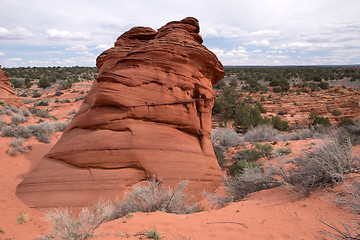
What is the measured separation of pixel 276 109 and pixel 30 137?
22207mm

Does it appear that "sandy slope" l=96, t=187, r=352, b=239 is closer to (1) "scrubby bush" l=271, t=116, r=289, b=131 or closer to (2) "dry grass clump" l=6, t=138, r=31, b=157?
(2) "dry grass clump" l=6, t=138, r=31, b=157

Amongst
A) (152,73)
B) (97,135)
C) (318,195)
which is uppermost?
(152,73)

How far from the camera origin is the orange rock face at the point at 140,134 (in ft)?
17.1

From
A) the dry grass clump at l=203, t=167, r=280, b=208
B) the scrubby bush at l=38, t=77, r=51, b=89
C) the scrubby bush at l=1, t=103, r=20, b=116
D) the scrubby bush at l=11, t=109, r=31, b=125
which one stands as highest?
the scrubby bush at l=38, t=77, r=51, b=89

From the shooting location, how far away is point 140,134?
5.62 m

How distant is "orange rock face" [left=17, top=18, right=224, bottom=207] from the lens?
5.21 meters

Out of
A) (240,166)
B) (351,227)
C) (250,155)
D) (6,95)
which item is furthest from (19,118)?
(351,227)

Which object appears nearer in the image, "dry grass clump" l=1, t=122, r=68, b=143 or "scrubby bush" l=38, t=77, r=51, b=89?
"dry grass clump" l=1, t=122, r=68, b=143

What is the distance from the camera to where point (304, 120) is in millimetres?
19516

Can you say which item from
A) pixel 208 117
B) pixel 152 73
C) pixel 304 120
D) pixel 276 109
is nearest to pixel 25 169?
pixel 152 73

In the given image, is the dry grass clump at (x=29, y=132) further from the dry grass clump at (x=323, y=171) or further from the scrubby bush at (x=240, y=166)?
the dry grass clump at (x=323, y=171)

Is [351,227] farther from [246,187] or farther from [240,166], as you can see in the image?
[240,166]

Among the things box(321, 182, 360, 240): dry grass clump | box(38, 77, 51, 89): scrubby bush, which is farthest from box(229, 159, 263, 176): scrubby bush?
box(38, 77, 51, 89): scrubby bush

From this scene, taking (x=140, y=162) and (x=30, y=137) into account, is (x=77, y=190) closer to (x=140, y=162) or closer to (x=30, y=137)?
(x=140, y=162)
